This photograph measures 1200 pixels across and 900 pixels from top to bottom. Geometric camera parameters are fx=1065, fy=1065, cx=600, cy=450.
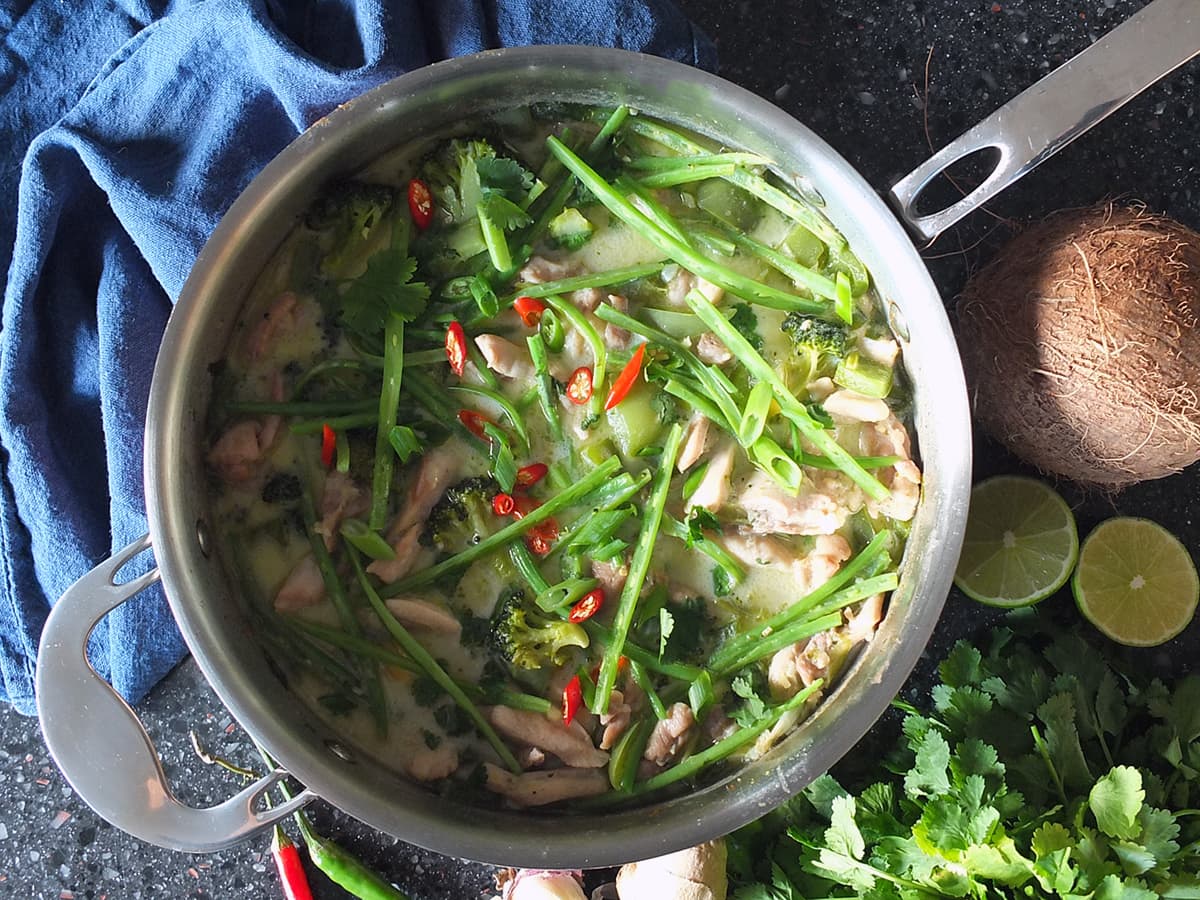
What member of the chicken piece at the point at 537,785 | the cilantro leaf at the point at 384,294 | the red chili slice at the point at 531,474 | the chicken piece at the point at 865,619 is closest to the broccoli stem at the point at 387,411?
the cilantro leaf at the point at 384,294

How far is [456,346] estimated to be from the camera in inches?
74.7

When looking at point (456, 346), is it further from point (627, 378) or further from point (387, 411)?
point (627, 378)

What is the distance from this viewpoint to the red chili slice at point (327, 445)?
1.90m

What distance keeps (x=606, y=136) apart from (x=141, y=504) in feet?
3.76

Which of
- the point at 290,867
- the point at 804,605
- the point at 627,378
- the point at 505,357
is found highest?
the point at 505,357

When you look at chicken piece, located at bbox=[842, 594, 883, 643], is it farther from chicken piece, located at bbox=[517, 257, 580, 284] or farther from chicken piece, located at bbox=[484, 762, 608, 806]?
chicken piece, located at bbox=[517, 257, 580, 284]

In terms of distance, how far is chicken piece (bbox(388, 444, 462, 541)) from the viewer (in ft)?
6.35

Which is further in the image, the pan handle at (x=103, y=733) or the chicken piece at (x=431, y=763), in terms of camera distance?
the chicken piece at (x=431, y=763)

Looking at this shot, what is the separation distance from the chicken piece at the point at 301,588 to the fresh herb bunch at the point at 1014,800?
3.27 ft

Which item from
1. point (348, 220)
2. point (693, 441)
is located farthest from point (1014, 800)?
point (348, 220)

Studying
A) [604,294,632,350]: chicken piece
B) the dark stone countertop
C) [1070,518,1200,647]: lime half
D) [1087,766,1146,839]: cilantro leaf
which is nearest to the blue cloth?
the dark stone countertop

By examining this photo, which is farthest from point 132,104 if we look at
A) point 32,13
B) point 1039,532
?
point 1039,532

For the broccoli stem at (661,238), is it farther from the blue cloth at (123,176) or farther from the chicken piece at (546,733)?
the chicken piece at (546,733)

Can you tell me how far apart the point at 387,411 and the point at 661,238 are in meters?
0.58
